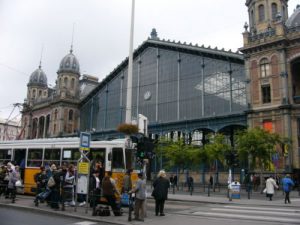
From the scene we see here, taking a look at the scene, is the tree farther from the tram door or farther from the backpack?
the backpack

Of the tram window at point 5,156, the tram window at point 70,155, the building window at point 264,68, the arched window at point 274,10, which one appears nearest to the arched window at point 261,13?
the arched window at point 274,10

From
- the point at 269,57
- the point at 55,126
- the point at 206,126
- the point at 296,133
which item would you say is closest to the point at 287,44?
the point at 269,57

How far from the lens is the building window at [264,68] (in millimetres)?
39941

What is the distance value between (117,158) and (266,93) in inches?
1025

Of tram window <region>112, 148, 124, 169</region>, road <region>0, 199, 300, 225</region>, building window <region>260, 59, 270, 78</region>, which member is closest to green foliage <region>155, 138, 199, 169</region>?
building window <region>260, 59, 270, 78</region>

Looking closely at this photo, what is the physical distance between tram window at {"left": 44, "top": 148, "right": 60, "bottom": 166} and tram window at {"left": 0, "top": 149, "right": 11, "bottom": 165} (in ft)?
13.7

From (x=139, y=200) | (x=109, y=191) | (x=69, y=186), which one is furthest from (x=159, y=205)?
(x=69, y=186)

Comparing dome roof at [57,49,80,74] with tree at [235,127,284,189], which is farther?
dome roof at [57,49,80,74]

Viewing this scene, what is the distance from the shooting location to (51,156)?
69.9 feet

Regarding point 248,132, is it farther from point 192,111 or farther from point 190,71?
point 190,71

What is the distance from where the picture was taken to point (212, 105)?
4597cm

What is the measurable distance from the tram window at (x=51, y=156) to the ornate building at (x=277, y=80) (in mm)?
23420

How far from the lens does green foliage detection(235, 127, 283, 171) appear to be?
31953 mm

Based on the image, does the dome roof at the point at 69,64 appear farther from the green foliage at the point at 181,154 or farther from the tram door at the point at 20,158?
the tram door at the point at 20,158
